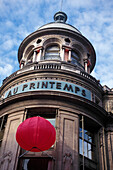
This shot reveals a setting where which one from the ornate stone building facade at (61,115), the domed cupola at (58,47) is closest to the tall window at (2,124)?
the ornate stone building facade at (61,115)

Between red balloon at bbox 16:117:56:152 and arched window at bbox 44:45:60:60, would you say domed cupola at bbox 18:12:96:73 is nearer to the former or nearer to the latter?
arched window at bbox 44:45:60:60

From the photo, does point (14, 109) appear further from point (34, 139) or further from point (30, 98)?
point (34, 139)

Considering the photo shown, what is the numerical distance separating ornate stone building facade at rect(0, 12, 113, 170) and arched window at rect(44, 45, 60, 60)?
2239 millimetres

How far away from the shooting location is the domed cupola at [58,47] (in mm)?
31344

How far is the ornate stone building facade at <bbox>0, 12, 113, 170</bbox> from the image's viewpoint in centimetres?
1864

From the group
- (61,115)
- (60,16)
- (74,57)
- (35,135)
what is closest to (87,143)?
(61,115)

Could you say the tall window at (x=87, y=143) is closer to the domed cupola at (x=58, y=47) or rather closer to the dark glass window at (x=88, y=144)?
the dark glass window at (x=88, y=144)

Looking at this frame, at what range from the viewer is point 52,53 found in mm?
31641

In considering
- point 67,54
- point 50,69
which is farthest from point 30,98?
point 67,54

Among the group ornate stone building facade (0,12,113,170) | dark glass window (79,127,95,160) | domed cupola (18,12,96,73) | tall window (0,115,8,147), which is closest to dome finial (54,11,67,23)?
domed cupola (18,12,96,73)

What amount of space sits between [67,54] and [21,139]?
18.5 meters

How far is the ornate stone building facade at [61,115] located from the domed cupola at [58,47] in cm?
319

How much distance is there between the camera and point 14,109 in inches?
878

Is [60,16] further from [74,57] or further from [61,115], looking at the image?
[61,115]
